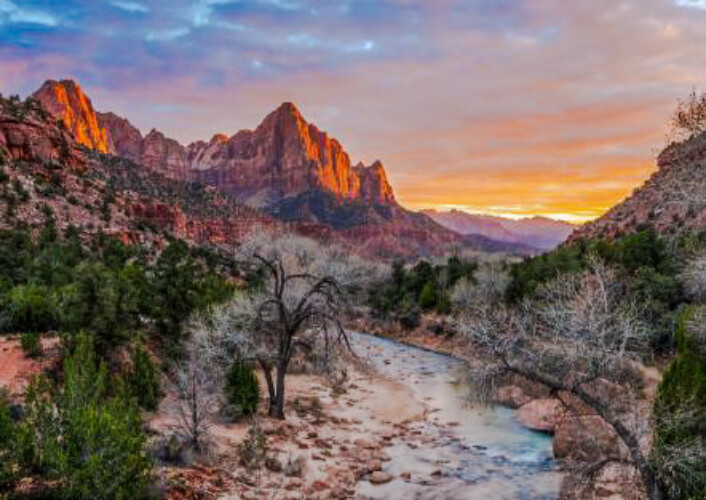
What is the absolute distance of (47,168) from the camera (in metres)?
40.7

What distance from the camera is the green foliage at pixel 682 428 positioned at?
905cm

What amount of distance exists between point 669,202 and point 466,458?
30.7 feet

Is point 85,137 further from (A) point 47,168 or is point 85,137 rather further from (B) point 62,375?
(B) point 62,375

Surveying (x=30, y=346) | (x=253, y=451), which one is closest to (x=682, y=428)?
(x=253, y=451)

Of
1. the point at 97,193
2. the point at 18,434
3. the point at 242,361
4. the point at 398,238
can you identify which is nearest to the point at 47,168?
the point at 97,193

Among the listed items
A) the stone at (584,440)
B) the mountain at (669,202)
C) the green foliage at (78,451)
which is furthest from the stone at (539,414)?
the green foliage at (78,451)

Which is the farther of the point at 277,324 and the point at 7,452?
the point at 277,324

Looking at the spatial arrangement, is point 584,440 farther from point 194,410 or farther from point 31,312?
point 31,312

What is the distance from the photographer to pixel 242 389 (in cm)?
1600

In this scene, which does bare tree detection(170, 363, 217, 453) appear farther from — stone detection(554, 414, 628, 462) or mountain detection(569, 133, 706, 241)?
mountain detection(569, 133, 706, 241)

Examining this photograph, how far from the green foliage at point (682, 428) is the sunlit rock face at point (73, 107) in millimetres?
160467

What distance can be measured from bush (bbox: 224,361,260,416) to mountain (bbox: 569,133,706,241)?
12999 mm

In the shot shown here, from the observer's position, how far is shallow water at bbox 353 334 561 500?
12867 millimetres

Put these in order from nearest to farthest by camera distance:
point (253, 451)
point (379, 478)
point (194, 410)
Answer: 1. point (194, 410)
2. point (253, 451)
3. point (379, 478)
